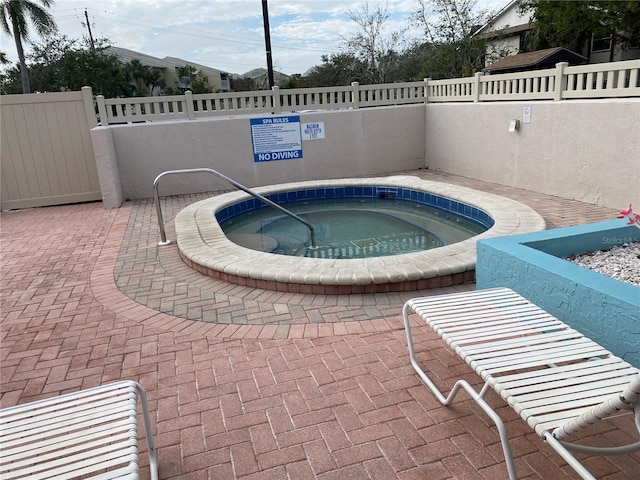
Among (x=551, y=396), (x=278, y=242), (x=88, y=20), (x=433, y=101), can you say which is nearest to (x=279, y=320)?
(x=551, y=396)

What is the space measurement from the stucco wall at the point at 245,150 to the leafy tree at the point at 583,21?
9389 millimetres

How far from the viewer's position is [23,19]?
21828mm

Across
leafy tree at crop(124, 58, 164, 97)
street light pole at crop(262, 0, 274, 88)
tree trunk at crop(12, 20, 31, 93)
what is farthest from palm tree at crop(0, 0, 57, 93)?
leafy tree at crop(124, 58, 164, 97)

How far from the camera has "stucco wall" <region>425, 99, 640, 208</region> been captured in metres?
6.14

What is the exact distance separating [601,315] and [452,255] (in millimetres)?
1935

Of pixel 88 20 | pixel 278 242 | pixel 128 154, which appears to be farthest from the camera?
pixel 88 20

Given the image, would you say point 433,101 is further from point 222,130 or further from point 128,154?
point 128,154

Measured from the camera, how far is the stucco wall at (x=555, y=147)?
6137 millimetres

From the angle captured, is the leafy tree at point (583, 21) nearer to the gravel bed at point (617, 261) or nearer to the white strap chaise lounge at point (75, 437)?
the gravel bed at point (617, 261)

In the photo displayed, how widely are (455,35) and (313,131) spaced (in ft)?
53.5

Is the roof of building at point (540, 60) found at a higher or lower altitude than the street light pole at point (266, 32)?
lower

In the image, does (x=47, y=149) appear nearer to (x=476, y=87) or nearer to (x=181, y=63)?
(x=476, y=87)

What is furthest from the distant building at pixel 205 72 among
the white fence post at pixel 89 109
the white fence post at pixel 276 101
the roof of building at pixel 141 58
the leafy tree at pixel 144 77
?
the white fence post at pixel 89 109

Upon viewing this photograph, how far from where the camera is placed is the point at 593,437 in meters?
2.16
